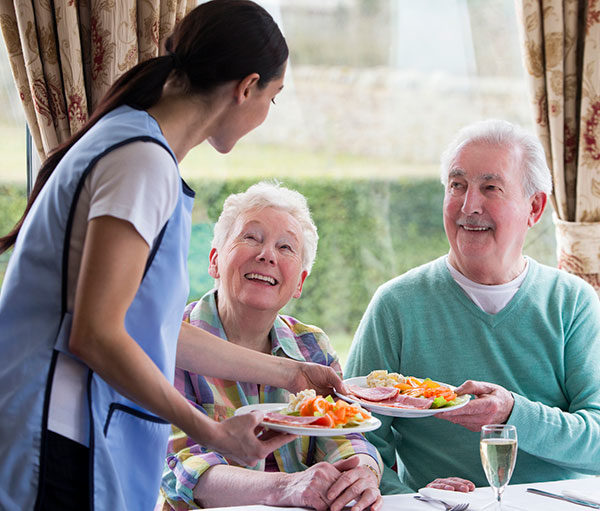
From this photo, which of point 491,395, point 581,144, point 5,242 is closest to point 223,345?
point 5,242

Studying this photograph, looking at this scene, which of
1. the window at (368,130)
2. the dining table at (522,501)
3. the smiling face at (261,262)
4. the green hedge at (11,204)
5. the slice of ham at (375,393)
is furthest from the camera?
the window at (368,130)

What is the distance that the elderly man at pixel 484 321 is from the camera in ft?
7.30

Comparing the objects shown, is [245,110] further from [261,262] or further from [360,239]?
[360,239]

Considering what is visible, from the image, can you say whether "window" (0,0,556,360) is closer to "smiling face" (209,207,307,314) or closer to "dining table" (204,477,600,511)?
"smiling face" (209,207,307,314)

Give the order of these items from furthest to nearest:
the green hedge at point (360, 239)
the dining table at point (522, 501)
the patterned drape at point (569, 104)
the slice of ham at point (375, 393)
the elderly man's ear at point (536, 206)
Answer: the green hedge at point (360, 239), the patterned drape at point (569, 104), the elderly man's ear at point (536, 206), the slice of ham at point (375, 393), the dining table at point (522, 501)

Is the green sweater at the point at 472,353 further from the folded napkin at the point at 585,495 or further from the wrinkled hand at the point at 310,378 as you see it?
the folded napkin at the point at 585,495

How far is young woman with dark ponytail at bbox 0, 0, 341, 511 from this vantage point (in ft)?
3.79

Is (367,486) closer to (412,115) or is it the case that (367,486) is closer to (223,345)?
(223,345)

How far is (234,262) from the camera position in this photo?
221 centimetres

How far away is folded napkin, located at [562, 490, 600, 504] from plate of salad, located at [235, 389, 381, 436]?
0.47 meters

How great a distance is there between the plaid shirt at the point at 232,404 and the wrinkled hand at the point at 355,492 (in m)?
0.27

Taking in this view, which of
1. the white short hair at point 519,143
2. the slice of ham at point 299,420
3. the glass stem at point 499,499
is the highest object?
the white short hair at point 519,143

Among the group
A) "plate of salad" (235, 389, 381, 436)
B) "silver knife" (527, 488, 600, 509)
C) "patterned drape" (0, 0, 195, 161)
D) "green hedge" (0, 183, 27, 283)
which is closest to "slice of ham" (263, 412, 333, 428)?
"plate of salad" (235, 389, 381, 436)

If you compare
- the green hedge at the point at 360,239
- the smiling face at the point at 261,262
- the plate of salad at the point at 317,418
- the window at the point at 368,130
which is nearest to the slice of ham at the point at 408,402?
the plate of salad at the point at 317,418
